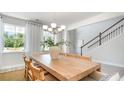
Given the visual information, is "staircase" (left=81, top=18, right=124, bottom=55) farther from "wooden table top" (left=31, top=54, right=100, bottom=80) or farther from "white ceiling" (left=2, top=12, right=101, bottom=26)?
"wooden table top" (left=31, top=54, right=100, bottom=80)

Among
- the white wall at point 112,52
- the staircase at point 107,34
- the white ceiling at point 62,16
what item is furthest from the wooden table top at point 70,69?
the staircase at point 107,34

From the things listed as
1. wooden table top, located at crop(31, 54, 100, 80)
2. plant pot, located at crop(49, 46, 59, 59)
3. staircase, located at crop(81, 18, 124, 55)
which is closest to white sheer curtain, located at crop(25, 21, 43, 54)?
plant pot, located at crop(49, 46, 59, 59)

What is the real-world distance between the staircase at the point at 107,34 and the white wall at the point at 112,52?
386mm

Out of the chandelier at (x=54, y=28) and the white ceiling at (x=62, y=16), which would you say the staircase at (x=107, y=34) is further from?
the chandelier at (x=54, y=28)

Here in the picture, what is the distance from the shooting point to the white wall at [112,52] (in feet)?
8.62

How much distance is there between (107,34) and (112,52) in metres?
0.96

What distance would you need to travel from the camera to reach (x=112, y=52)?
299 cm

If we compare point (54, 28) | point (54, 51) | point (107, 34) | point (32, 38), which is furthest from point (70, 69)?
point (107, 34)
